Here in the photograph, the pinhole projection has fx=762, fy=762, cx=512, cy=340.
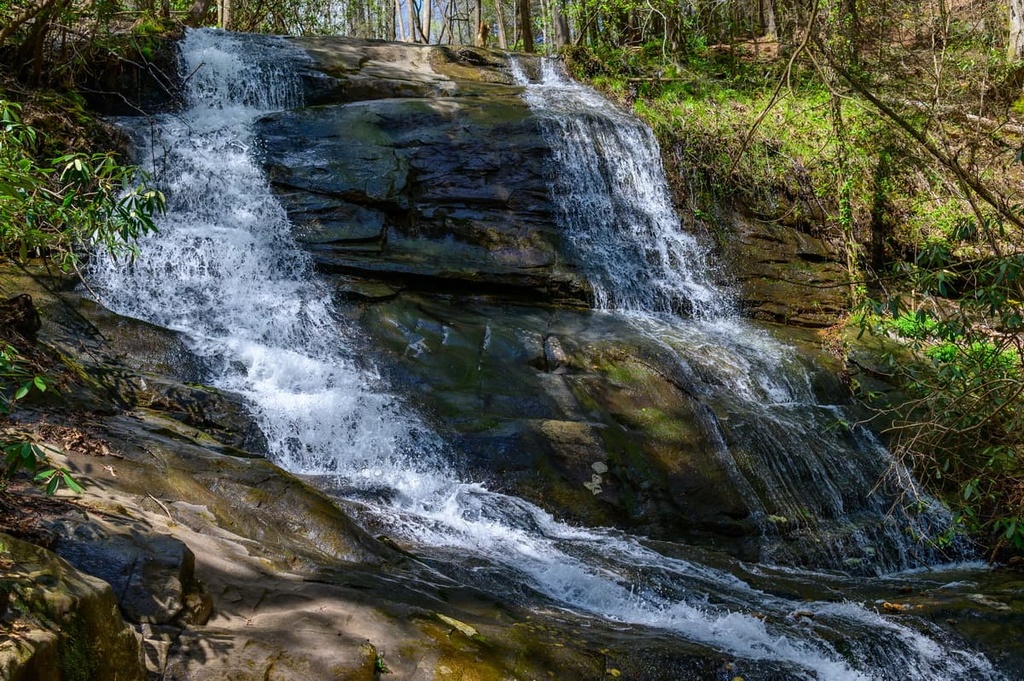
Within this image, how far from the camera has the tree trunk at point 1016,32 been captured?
15.1m

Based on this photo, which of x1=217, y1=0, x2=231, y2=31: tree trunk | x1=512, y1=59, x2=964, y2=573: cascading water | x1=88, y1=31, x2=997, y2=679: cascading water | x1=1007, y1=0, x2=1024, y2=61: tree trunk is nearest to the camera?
x1=88, y1=31, x2=997, y2=679: cascading water

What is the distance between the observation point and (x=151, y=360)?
7555mm

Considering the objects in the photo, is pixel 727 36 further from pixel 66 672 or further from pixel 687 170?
pixel 66 672

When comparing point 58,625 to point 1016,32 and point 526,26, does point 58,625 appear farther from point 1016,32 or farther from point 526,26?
point 526,26

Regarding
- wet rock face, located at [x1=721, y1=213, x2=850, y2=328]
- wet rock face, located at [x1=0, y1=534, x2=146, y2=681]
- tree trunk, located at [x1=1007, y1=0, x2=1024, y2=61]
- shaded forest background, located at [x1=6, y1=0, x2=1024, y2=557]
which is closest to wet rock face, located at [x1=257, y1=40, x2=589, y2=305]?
shaded forest background, located at [x1=6, y1=0, x2=1024, y2=557]

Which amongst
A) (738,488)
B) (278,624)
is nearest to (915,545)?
(738,488)

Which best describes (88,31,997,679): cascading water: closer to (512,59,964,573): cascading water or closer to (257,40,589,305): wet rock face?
(257,40,589,305): wet rock face

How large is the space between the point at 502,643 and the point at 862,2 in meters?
10.0

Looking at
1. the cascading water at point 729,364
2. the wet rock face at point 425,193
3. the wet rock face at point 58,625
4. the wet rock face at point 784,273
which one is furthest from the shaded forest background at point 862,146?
the wet rock face at point 425,193

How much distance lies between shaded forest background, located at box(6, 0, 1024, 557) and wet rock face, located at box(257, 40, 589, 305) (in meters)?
2.55

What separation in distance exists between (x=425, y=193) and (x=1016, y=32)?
12.6m

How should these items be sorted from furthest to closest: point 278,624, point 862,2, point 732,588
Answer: point 862,2 → point 732,588 → point 278,624

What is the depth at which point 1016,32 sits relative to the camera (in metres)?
15.1

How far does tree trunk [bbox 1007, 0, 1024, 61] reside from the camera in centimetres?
1508
